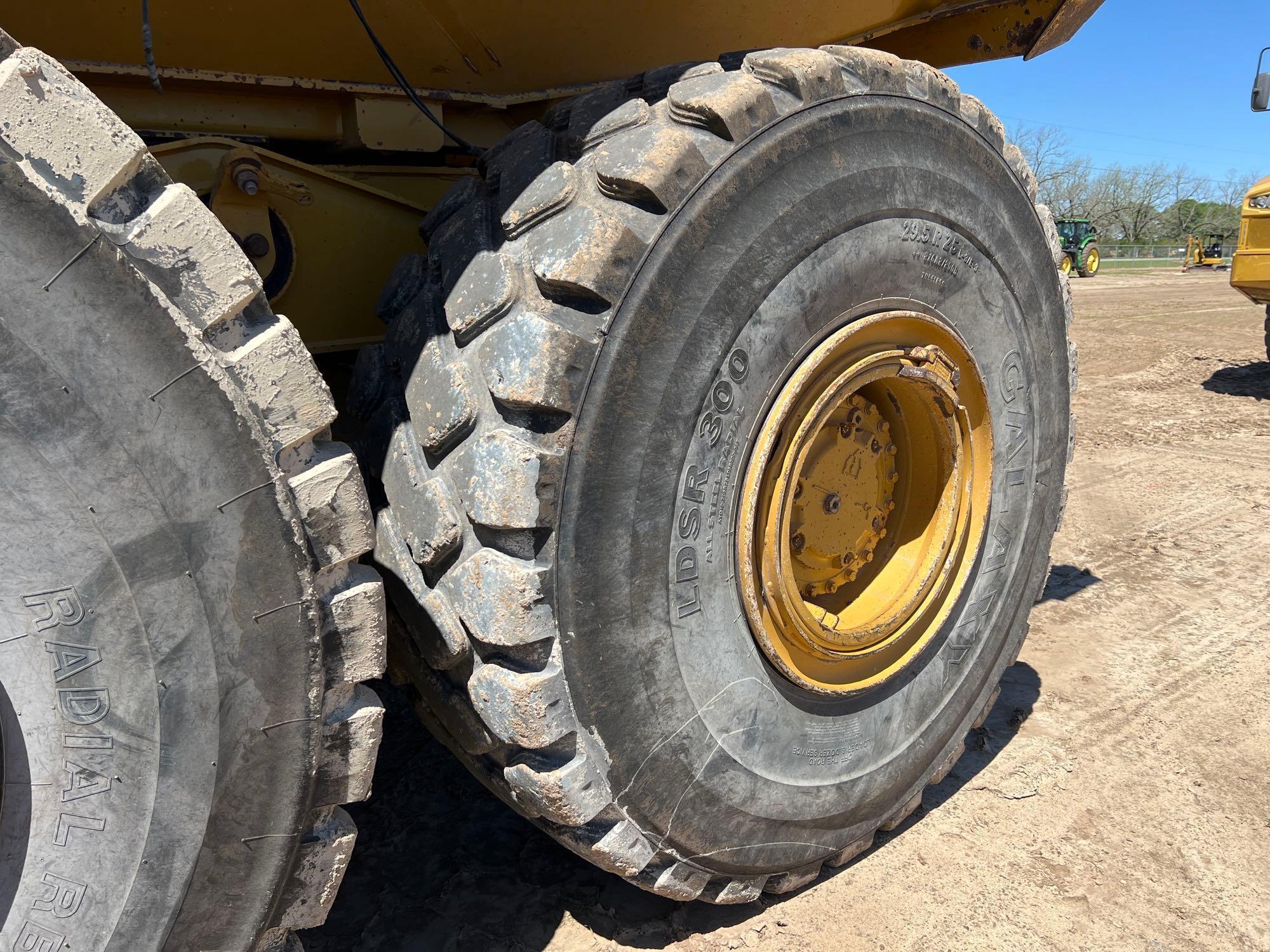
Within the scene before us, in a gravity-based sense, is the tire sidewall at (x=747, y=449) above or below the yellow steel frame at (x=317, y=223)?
below

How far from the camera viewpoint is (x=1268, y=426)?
7.52 m

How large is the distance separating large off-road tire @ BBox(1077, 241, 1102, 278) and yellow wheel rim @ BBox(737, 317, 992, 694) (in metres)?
34.1

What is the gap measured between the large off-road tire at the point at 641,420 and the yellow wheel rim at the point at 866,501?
62 mm

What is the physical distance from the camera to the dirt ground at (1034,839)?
7.14ft

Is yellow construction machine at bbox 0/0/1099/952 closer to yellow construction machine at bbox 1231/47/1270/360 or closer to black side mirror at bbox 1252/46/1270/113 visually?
black side mirror at bbox 1252/46/1270/113

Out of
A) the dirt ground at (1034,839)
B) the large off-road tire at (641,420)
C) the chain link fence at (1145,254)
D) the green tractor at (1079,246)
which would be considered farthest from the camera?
the chain link fence at (1145,254)

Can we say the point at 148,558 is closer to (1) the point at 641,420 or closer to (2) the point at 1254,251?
(1) the point at 641,420

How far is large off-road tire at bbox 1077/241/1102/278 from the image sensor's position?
108 feet

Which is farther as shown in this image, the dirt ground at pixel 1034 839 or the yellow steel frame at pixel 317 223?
the dirt ground at pixel 1034 839

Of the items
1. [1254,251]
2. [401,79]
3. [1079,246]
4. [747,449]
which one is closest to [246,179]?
[401,79]

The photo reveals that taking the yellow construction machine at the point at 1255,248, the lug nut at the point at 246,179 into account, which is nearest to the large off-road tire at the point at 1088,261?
the yellow construction machine at the point at 1255,248

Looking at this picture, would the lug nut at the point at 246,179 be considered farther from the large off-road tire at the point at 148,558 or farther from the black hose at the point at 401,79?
the large off-road tire at the point at 148,558

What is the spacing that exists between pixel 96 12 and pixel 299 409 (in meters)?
1.05

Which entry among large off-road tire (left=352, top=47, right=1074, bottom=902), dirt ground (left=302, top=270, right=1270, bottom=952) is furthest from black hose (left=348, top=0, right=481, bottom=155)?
dirt ground (left=302, top=270, right=1270, bottom=952)
